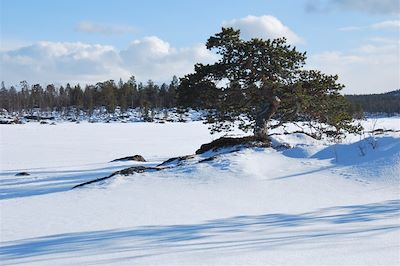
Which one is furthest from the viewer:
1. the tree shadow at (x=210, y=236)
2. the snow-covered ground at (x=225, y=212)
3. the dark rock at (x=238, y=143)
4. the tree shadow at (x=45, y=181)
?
the dark rock at (x=238, y=143)

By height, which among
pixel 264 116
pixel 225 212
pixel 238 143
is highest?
pixel 264 116

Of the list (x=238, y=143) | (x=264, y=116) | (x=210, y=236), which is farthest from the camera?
(x=264, y=116)

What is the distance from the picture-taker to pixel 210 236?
19.6 feet

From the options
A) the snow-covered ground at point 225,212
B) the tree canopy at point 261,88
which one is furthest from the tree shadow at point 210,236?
the tree canopy at point 261,88

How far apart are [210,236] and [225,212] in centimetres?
167

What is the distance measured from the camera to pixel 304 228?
6289mm

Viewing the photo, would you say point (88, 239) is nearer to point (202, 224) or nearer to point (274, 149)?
point (202, 224)

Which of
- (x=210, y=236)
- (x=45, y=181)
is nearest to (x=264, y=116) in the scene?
(x=45, y=181)

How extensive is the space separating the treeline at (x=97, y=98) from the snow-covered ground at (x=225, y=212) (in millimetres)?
86677

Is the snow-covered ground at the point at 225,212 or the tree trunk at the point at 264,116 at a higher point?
the tree trunk at the point at 264,116

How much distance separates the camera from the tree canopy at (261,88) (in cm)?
1653

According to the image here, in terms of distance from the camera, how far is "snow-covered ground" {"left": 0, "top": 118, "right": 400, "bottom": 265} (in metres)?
5.19

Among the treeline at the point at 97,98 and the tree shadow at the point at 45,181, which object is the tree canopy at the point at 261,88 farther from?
the treeline at the point at 97,98

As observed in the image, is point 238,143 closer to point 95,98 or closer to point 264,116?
point 264,116
